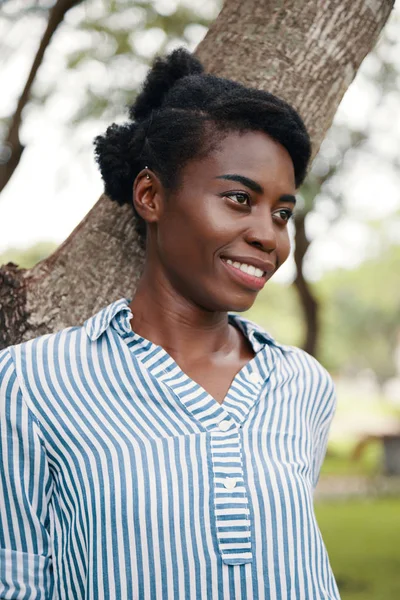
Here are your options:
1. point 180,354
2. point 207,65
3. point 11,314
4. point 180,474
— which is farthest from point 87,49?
point 180,474

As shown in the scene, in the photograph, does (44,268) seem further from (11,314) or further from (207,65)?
(207,65)

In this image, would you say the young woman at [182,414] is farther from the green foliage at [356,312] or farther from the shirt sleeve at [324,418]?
the green foliage at [356,312]

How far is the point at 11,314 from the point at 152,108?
71cm

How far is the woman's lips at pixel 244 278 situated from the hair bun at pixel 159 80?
23.0 inches

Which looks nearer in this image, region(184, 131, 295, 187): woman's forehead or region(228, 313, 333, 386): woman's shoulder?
region(184, 131, 295, 187): woman's forehead

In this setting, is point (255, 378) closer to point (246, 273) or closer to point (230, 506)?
point (246, 273)

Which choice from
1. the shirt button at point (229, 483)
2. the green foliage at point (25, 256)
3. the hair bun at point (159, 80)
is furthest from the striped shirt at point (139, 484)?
the green foliage at point (25, 256)

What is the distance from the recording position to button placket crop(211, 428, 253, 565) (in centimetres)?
189

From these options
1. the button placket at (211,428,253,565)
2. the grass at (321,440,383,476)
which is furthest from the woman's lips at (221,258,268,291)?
the grass at (321,440,383,476)

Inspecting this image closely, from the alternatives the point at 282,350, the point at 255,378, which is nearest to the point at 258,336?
the point at 282,350

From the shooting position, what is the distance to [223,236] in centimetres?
206

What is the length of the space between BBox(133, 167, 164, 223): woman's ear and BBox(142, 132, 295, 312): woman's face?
5 cm

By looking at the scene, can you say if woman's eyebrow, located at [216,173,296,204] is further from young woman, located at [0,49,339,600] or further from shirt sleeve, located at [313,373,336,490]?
shirt sleeve, located at [313,373,336,490]

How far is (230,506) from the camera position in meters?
1.91
